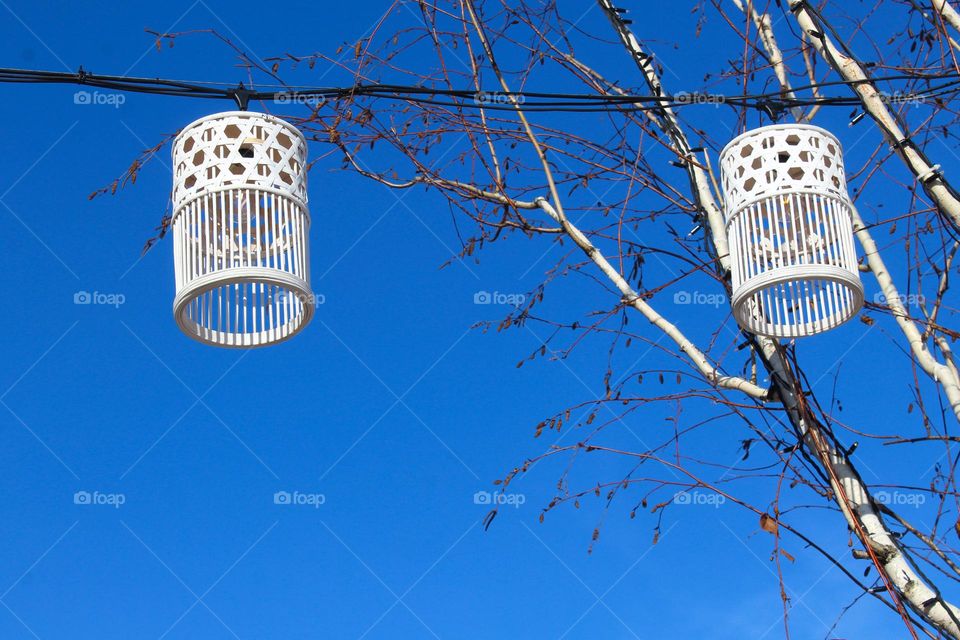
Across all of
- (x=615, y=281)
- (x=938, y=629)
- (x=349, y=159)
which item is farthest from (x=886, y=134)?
(x=349, y=159)

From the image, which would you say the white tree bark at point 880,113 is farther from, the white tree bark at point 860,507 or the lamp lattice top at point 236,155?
the lamp lattice top at point 236,155

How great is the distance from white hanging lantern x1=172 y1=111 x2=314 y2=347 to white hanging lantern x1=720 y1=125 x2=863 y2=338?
3.62 feet

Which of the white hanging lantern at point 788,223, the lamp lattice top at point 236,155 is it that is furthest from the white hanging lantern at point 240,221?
the white hanging lantern at point 788,223

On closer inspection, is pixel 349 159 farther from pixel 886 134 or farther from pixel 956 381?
pixel 956 381

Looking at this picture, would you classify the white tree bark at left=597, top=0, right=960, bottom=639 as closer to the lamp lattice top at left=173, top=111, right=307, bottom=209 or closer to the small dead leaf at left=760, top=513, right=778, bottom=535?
the small dead leaf at left=760, top=513, right=778, bottom=535

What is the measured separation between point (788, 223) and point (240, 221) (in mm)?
1383

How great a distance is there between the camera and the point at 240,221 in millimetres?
3320

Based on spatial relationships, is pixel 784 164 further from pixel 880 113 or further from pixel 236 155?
pixel 236 155

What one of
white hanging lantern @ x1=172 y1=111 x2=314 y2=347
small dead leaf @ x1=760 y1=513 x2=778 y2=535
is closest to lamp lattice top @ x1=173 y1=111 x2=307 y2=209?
white hanging lantern @ x1=172 y1=111 x2=314 y2=347

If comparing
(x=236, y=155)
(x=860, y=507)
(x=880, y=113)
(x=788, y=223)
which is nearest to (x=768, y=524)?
(x=860, y=507)

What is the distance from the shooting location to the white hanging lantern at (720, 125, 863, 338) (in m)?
3.40

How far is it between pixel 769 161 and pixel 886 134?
57cm

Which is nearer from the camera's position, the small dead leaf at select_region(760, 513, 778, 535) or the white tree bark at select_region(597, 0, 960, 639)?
the white tree bark at select_region(597, 0, 960, 639)

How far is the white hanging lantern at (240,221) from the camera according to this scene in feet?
10.8
